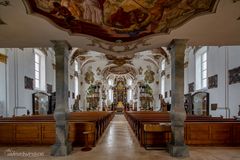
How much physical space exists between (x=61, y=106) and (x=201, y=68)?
12.1 metres

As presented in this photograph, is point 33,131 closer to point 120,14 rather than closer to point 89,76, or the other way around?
point 120,14

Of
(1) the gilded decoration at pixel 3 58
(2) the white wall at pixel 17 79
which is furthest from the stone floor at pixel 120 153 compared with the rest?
(1) the gilded decoration at pixel 3 58

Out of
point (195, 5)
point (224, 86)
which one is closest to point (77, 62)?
point (224, 86)

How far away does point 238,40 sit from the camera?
6766 millimetres

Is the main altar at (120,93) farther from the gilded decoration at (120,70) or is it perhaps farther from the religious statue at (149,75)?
the religious statue at (149,75)

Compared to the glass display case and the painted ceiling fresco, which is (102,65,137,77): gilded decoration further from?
the painted ceiling fresco

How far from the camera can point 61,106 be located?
265 inches

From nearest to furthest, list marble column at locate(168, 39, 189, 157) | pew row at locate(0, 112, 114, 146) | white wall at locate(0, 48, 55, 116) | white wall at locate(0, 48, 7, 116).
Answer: marble column at locate(168, 39, 189, 157)
pew row at locate(0, 112, 114, 146)
white wall at locate(0, 48, 7, 116)
white wall at locate(0, 48, 55, 116)

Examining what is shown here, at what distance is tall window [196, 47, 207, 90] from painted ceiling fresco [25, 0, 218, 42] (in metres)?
10.6

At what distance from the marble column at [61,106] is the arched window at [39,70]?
946 centimetres

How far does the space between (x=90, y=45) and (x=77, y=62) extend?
1960cm

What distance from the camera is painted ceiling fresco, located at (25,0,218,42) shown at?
4414mm

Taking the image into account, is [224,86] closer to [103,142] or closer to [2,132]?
[103,142]

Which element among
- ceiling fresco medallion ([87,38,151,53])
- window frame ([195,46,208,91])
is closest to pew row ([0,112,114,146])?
→ ceiling fresco medallion ([87,38,151,53])
